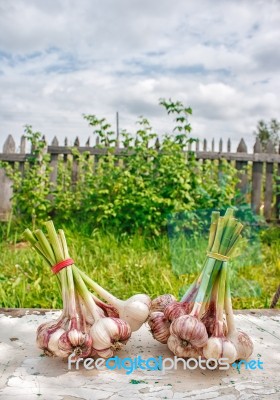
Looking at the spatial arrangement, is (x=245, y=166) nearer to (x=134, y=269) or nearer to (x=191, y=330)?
(x=134, y=269)

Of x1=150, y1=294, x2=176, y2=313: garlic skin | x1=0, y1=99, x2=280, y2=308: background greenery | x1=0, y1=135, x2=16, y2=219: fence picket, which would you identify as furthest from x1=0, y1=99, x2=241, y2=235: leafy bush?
x1=150, y1=294, x2=176, y2=313: garlic skin

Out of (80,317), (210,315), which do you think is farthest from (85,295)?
(210,315)

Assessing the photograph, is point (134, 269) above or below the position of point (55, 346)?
below

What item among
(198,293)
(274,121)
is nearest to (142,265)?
(198,293)

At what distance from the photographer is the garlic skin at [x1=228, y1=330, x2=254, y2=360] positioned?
A: 1117 millimetres

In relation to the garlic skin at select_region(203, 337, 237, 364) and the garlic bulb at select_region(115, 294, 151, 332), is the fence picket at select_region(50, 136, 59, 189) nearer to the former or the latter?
the garlic bulb at select_region(115, 294, 151, 332)

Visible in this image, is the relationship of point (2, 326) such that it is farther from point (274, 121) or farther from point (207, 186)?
point (274, 121)

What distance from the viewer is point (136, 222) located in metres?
4.41

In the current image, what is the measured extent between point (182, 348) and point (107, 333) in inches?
7.2

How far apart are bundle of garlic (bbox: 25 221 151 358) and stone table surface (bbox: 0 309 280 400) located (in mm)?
55

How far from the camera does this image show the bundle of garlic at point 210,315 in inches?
42.3

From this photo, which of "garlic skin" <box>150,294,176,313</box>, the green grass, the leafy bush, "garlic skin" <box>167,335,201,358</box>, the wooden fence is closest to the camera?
"garlic skin" <box>167,335,201,358</box>

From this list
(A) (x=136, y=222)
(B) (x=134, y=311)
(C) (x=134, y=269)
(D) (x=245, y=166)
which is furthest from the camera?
(D) (x=245, y=166)

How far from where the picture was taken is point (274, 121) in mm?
12773
